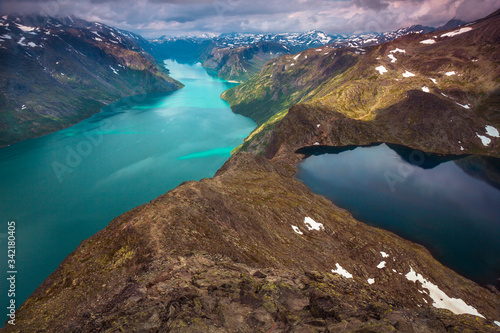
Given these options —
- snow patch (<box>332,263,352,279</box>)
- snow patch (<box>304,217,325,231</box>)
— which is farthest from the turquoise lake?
snow patch (<box>332,263,352,279</box>)

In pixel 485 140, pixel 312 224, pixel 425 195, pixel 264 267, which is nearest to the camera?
pixel 264 267

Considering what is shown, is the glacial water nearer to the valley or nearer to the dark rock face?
the valley

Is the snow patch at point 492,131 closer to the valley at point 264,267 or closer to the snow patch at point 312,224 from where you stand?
the valley at point 264,267

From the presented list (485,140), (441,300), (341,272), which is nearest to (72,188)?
(341,272)

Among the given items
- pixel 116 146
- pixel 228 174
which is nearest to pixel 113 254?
pixel 228 174

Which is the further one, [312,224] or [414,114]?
[414,114]

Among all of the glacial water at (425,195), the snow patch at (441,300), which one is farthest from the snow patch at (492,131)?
the snow patch at (441,300)

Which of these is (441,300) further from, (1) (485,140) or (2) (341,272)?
(1) (485,140)
